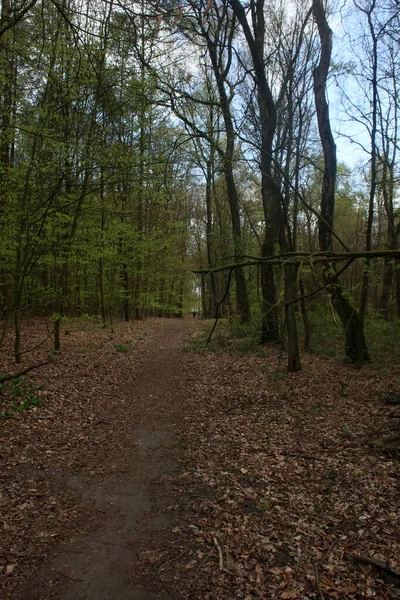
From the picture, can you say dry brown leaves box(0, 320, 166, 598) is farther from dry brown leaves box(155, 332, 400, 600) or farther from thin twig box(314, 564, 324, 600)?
thin twig box(314, 564, 324, 600)

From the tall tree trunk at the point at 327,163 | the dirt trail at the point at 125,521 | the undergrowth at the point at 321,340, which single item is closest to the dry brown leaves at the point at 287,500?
the dirt trail at the point at 125,521

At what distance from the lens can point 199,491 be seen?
412 centimetres

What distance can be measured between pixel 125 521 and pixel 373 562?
232 cm

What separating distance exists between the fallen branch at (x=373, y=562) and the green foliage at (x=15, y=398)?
5297 millimetres

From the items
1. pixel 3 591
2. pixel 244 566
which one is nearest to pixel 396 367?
pixel 244 566

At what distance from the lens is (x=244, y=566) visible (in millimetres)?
2963

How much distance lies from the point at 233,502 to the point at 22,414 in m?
4.02

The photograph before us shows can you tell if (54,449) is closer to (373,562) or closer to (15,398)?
(15,398)

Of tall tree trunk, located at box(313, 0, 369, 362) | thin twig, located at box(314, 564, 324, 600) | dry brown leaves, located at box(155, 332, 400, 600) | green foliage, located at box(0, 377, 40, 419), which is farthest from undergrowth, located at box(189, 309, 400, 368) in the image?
thin twig, located at box(314, 564, 324, 600)

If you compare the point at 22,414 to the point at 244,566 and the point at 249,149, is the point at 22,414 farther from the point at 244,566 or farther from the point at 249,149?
the point at 249,149

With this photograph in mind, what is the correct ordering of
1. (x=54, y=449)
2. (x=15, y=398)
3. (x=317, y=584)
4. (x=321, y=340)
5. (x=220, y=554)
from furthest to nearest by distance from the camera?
(x=321, y=340) → (x=15, y=398) → (x=54, y=449) → (x=220, y=554) → (x=317, y=584)

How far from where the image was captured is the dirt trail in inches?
109

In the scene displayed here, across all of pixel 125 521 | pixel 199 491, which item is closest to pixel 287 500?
pixel 199 491

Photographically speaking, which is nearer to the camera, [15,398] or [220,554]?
[220,554]
